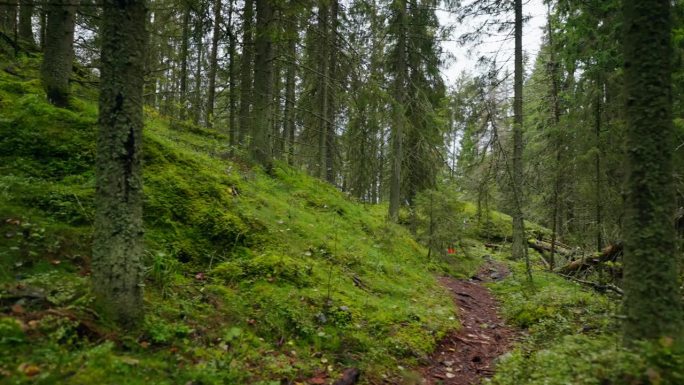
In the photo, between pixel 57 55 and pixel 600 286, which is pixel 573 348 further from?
pixel 57 55

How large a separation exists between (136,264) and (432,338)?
423 cm

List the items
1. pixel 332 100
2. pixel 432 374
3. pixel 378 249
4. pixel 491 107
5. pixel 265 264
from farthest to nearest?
pixel 332 100 → pixel 491 107 → pixel 378 249 → pixel 265 264 → pixel 432 374

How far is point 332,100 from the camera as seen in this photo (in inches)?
699

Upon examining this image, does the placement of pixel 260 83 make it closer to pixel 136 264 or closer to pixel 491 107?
pixel 491 107

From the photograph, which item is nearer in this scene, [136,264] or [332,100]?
[136,264]

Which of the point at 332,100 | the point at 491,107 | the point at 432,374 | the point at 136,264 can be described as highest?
the point at 332,100

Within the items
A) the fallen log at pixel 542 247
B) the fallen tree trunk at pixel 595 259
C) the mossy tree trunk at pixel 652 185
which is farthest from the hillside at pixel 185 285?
the fallen log at pixel 542 247

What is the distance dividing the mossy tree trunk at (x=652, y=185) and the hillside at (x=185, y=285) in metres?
2.71

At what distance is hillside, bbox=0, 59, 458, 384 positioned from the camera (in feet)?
9.80

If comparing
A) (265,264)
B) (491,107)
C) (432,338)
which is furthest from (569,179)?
(265,264)

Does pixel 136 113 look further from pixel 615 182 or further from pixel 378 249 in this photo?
pixel 615 182

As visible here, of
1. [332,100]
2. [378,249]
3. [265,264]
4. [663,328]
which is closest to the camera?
[663,328]

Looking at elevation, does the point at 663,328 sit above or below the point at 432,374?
above

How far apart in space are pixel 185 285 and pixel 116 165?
1.85m
